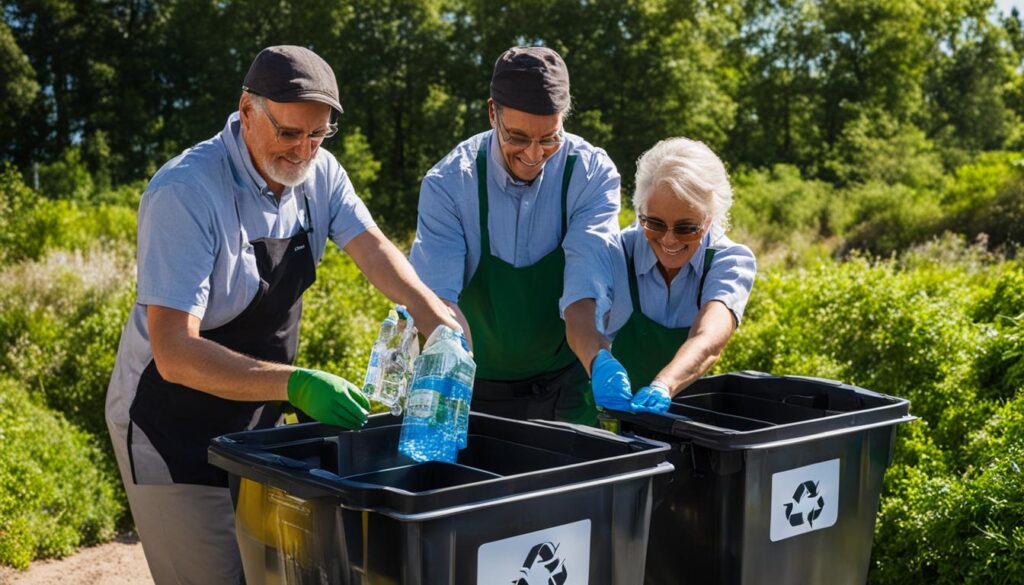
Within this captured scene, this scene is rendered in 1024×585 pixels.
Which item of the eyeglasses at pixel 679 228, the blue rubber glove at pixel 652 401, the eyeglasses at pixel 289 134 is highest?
the eyeglasses at pixel 289 134

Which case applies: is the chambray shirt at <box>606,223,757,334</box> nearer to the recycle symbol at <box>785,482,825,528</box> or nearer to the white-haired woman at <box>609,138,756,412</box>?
the white-haired woman at <box>609,138,756,412</box>

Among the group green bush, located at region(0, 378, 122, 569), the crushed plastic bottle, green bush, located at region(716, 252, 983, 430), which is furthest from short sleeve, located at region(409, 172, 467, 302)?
green bush, located at region(0, 378, 122, 569)

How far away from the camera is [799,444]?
2.62 metres

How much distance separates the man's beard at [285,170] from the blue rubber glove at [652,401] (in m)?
1.01

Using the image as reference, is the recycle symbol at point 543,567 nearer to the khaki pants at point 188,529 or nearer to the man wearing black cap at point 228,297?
the man wearing black cap at point 228,297

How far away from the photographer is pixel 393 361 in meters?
2.72

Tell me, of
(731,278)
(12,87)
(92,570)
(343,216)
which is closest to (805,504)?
(731,278)

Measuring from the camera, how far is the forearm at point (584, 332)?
2984 mm

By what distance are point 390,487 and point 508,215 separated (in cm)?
139

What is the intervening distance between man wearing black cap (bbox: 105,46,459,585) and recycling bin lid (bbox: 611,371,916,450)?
0.68 meters

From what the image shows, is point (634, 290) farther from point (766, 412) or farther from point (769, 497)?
point (769, 497)

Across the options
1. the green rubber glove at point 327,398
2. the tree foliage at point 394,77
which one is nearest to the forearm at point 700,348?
the green rubber glove at point 327,398

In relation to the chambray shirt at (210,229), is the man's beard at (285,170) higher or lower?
higher

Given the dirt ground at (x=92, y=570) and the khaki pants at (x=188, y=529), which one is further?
the dirt ground at (x=92, y=570)
